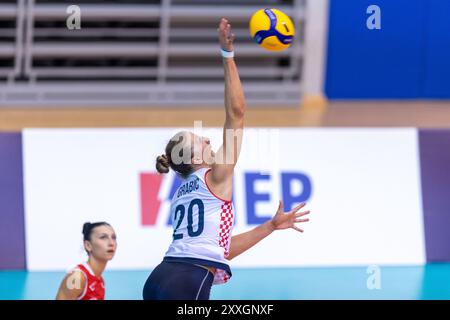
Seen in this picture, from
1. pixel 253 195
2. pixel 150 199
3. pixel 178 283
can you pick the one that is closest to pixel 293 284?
pixel 253 195

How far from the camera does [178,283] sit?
565 centimetres

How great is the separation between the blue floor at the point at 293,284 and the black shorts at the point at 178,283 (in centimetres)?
244

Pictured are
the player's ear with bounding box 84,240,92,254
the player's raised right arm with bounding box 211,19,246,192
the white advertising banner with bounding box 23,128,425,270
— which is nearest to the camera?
the player's raised right arm with bounding box 211,19,246,192

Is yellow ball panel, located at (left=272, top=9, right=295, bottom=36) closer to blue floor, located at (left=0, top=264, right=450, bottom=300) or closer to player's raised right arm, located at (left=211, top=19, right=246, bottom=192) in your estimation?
player's raised right arm, located at (left=211, top=19, right=246, bottom=192)

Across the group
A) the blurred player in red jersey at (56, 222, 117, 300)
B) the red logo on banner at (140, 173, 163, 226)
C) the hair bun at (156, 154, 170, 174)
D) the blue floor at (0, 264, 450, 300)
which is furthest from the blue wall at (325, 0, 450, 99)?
the hair bun at (156, 154, 170, 174)

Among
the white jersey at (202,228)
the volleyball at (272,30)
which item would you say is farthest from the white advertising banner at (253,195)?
the white jersey at (202,228)

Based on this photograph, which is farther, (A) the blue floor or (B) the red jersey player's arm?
(A) the blue floor

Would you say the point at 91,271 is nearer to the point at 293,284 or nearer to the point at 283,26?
the point at 283,26

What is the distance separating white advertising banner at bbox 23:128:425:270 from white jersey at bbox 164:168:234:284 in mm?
3178

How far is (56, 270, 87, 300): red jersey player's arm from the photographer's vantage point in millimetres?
6168

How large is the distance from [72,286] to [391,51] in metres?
9.36

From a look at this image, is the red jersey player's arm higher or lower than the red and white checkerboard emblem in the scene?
lower

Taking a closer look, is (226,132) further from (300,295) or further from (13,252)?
(13,252)

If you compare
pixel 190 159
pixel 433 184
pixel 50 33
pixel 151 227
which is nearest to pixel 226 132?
pixel 190 159
